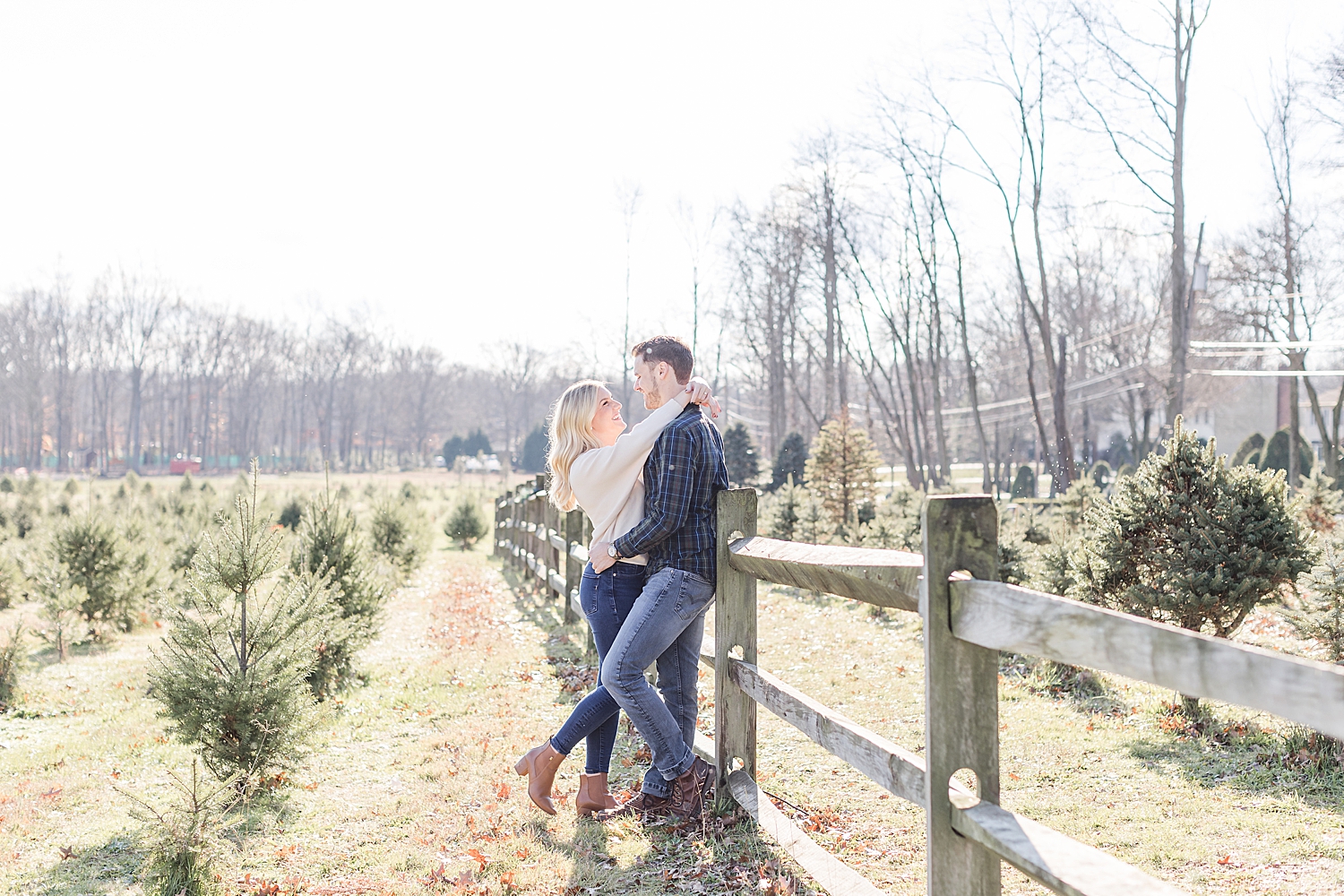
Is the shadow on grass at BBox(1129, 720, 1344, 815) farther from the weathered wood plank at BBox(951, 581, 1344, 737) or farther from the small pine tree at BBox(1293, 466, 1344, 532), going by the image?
the small pine tree at BBox(1293, 466, 1344, 532)

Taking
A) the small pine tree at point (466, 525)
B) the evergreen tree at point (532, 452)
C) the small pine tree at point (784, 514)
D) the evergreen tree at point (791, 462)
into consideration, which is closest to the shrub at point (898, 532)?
the small pine tree at point (784, 514)

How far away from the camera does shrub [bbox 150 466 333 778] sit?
4.54m

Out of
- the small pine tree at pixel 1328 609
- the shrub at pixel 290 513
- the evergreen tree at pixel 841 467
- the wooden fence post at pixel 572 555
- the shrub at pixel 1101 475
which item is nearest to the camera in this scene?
the small pine tree at pixel 1328 609

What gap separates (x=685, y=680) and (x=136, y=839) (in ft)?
8.77

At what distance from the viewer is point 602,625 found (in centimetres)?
399

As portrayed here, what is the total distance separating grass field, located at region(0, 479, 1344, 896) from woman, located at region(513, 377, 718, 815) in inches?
10.2

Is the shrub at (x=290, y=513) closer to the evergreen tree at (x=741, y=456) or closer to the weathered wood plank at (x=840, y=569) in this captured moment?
the evergreen tree at (x=741, y=456)

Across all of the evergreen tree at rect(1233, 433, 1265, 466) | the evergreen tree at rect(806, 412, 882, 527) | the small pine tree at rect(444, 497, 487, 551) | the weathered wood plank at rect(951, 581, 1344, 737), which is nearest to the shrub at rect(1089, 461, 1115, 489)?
the evergreen tree at rect(1233, 433, 1265, 466)

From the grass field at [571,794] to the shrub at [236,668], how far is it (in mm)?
343

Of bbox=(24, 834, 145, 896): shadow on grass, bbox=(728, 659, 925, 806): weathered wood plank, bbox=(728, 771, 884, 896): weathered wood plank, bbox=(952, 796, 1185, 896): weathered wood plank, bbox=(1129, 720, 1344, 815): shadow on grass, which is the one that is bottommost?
bbox=(24, 834, 145, 896): shadow on grass

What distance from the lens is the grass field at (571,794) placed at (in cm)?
370

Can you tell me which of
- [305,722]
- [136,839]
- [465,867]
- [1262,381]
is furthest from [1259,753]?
[1262,381]

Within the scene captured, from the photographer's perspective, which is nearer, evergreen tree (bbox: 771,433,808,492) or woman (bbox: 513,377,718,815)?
woman (bbox: 513,377,718,815)

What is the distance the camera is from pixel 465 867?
3777 millimetres
